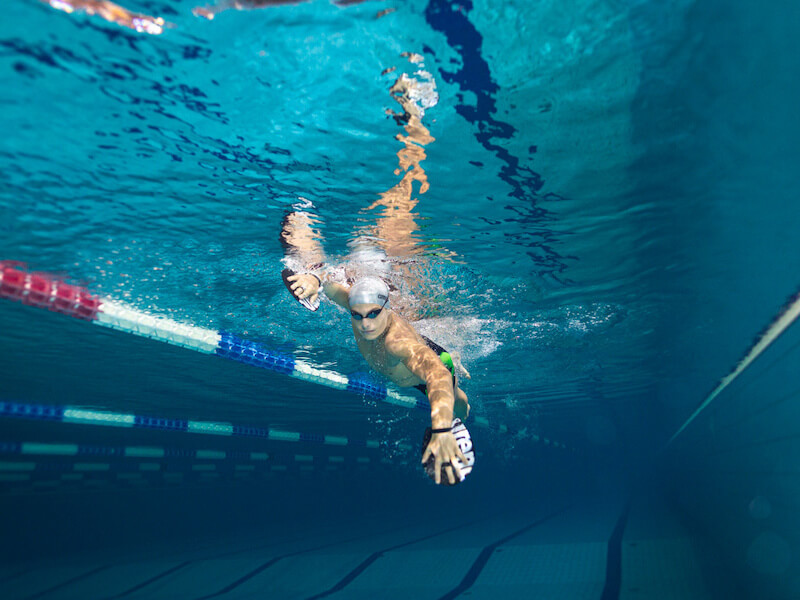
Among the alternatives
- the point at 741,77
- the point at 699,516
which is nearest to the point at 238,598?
the point at 741,77

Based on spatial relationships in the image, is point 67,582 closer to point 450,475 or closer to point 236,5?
point 450,475

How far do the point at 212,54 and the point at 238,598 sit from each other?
28.5 ft

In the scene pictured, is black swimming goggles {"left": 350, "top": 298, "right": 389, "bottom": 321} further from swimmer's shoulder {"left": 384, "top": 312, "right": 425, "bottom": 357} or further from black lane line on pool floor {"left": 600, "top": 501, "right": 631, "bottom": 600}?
black lane line on pool floor {"left": 600, "top": 501, "right": 631, "bottom": 600}

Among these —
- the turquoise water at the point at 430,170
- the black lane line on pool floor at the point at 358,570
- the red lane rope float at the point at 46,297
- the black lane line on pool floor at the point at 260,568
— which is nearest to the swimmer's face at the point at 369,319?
the turquoise water at the point at 430,170

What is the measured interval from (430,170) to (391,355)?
215cm

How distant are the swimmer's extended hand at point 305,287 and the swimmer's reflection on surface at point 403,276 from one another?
1cm

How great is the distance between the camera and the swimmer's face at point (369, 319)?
4.91 metres

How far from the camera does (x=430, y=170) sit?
528 cm

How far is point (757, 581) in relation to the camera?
6.50m

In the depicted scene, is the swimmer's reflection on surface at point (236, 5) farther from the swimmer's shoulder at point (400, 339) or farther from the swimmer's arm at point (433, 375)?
the swimmer's shoulder at point (400, 339)

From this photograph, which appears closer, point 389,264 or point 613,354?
point 389,264

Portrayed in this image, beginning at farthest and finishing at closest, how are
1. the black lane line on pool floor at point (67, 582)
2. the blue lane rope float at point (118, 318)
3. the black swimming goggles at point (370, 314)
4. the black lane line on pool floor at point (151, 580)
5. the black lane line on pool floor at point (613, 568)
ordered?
the black lane line on pool floor at point (67, 582) → the black lane line on pool floor at point (151, 580) → the black lane line on pool floor at point (613, 568) → the blue lane rope float at point (118, 318) → the black swimming goggles at point (370, 314)

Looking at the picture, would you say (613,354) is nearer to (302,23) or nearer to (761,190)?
(761,190)

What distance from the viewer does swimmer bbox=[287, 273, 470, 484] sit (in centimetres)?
332
